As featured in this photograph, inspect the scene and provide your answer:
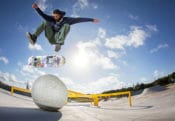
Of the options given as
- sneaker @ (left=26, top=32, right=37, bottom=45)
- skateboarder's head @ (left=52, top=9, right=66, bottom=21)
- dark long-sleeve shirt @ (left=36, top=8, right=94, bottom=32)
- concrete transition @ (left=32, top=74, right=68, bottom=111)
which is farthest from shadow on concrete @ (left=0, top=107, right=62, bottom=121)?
skateboarder's head @ (left=52, top=9, right=66, bottom=21)

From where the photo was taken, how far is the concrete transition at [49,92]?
5.94 meters

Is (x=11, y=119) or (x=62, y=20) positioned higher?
(x=62, y=20)

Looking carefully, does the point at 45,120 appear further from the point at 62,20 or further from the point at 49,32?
the point at 62,20

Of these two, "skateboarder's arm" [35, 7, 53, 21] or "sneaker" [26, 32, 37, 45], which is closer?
"skateboarder's arm" [35, 7, 53, 21]

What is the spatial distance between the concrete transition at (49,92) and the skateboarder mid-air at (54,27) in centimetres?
227

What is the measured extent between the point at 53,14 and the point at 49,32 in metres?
1.01

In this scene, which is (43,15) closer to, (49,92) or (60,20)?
(60,20)

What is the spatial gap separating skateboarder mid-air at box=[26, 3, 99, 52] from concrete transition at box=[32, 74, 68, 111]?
227 cm

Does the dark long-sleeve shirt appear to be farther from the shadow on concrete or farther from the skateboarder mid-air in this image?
the shadow on concrete

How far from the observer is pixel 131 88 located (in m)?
35.7

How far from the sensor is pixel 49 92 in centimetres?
592

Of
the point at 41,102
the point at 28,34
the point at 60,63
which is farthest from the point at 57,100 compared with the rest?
the point at 28,34

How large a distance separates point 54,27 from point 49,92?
351cm

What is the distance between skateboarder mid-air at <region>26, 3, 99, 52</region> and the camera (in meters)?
8.26
